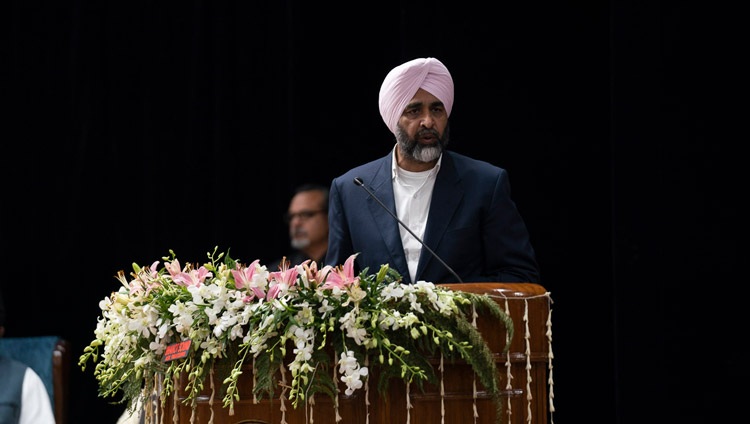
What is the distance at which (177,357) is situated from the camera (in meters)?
2.51

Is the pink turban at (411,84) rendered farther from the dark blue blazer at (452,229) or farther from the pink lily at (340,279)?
the pink lily at (340,279)

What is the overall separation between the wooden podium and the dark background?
5.61 feet

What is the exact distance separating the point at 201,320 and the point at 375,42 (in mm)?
2633

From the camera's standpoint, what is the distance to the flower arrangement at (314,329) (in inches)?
95.7

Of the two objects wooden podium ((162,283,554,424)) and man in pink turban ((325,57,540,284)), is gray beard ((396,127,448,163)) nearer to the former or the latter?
man in pink turban ((325,57,540,284))

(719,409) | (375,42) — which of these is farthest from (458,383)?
(375,42)

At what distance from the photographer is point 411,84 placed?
3.34m

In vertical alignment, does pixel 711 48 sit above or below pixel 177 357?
above

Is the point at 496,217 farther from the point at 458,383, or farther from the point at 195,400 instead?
the point at 195,400

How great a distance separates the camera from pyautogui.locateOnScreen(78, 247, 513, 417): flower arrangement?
2.43m

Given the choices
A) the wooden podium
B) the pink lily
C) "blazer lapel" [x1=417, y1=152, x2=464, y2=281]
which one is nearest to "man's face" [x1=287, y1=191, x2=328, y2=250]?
"blazer lapel" [x1=417, y1=152, x2=464, y2=281]

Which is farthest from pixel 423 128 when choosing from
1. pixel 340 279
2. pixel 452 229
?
pixel 340 279

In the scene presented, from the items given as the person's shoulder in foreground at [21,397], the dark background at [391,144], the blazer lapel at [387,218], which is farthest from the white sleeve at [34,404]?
the blazer lapel at [387,218]

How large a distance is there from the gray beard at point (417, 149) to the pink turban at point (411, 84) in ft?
0.18
